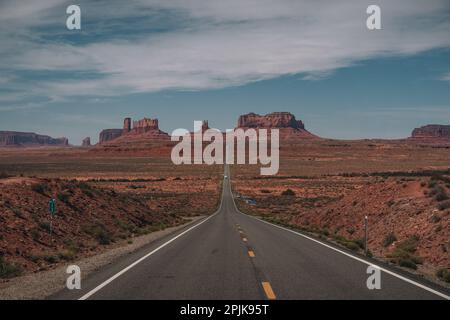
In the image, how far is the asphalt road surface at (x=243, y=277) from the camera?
335 inches

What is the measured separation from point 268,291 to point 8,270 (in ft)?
23.7

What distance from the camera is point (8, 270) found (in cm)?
1191

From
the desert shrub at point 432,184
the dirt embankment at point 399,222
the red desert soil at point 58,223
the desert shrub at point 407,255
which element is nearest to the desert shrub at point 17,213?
the red desert soil at point 58,223

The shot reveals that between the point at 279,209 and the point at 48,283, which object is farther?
the point at 279,209

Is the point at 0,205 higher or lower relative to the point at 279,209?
higher

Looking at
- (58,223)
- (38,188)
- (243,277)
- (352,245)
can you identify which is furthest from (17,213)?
(352,245)

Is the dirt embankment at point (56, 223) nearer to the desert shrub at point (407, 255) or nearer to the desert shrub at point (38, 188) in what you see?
the desert shrub at point (38, 188)

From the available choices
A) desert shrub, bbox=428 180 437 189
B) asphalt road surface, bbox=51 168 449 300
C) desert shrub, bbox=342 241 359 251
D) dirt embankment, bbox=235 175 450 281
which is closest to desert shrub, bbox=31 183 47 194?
asphalt road surface, bbox=51 168 449 300

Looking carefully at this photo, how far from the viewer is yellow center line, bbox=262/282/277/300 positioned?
8164 mm

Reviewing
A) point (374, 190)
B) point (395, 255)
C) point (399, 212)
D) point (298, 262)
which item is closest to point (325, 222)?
point (374, 190)

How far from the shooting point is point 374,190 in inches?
1120
